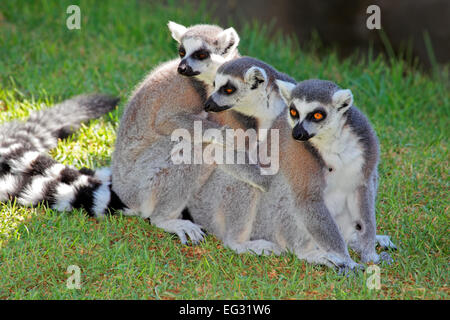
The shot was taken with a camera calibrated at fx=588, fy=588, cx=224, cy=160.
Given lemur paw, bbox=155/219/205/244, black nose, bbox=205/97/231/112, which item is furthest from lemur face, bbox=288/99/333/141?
lemur paw, bbox=155/219/205/244

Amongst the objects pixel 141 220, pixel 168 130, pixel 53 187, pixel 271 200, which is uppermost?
pixel 168 130

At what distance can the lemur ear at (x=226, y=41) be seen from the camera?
4680 millimetres

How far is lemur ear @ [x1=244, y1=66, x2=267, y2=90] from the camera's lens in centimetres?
420

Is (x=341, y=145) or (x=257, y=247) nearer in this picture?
(x=341, y=145)

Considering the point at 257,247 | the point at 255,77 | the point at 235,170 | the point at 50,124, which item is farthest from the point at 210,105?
the point at 50,124

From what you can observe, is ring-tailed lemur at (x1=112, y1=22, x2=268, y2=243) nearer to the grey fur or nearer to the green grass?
the green grass

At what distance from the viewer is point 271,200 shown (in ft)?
13.8

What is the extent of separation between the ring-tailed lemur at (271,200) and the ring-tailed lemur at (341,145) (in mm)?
133

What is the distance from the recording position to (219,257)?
4.19 m

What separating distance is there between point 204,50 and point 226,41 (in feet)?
0.85

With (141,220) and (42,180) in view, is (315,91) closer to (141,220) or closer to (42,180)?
(141,220)

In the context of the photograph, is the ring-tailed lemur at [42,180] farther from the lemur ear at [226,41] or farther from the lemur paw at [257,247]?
the lemur ear at [226,41]

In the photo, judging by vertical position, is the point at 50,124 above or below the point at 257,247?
above

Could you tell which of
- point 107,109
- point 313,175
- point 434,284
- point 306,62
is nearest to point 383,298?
point 434,284
